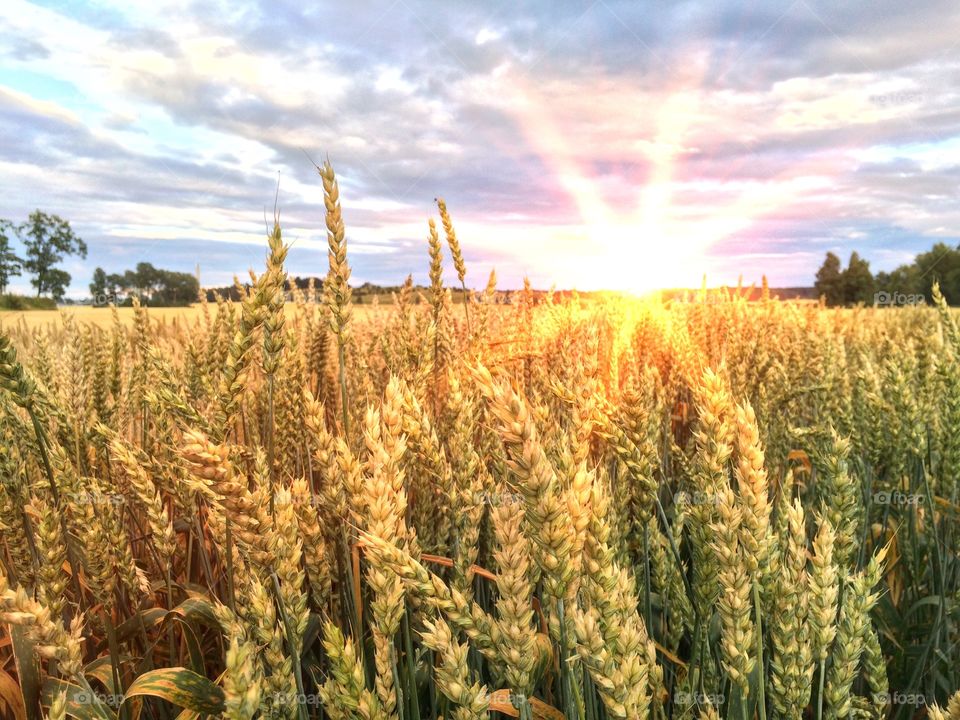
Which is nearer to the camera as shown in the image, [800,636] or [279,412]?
[800,636]

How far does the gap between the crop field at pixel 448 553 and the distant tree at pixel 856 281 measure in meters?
72.5

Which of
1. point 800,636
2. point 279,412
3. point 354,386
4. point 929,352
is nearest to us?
point 800,636

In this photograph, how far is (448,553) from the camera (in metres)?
2.19

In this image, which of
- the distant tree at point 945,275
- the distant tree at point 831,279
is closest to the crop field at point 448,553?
the distant tree at point 945,275

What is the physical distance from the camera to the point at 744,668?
116cm

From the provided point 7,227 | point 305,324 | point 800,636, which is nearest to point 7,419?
point 800,636

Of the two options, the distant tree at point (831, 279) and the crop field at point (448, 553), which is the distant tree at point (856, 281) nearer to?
the distant tree at point (831, 279)

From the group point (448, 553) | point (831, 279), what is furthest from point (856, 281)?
point (448, 553)

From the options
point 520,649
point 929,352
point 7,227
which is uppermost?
point 7,227

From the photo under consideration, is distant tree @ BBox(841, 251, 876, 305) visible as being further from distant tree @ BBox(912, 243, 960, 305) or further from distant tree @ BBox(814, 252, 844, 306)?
distant tree @ BBox(912, 243, 960, 305)

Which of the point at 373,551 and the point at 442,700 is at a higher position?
the point at 373,551

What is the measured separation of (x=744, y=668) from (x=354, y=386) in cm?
267

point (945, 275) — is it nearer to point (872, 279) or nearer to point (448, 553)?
point (872, 279)

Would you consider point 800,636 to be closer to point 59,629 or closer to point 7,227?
point 59,629
